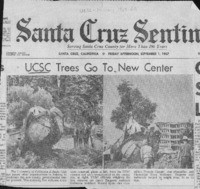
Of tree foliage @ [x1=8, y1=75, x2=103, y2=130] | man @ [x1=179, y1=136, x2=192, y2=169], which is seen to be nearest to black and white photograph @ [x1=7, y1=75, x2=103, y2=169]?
tree foliage @ [x1=8, y1=75, x2=103, y2=130]

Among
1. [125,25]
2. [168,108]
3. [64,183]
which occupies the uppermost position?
[125,25]

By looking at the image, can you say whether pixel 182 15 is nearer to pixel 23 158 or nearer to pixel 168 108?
pixel 168 108

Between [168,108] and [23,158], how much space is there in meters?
0.25

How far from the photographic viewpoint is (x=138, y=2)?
0.55m

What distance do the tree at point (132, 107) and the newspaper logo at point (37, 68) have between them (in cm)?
12

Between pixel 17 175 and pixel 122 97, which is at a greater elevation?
pixel 122 97

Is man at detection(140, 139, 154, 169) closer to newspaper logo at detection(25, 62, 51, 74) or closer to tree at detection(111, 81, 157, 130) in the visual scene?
tree at detection(111, 81, 157, 130)

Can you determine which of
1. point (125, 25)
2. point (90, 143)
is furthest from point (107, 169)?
point (125, 25)

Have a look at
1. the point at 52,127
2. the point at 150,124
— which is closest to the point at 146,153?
the point at 150,124

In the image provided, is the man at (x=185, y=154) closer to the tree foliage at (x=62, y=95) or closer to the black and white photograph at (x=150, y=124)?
the black and white photograph at (x=150, y=124)

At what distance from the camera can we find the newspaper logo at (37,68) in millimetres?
549

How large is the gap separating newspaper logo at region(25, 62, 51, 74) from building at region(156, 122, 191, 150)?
201 mm

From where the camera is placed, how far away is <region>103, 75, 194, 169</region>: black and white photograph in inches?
21.3

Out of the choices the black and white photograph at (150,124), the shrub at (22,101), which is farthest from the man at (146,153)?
the shrub at (22,101)
